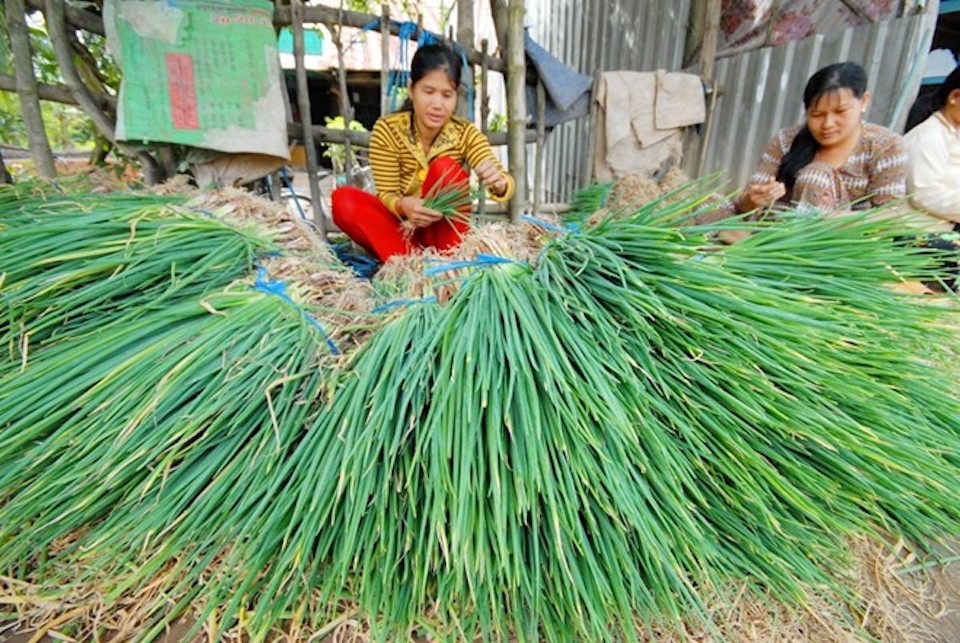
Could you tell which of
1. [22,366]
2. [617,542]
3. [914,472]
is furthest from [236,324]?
[914,472]

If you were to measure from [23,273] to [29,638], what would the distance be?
0.69 meters

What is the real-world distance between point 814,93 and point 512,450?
1.95 m

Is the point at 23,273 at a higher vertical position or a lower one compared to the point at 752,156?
lower

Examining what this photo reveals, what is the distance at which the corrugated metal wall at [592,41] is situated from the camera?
12.5 ft

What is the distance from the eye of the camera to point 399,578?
2.40 feet

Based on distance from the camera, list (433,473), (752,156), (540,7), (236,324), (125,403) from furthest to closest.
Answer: (540,7) < (752,156) < (236,324) < (125,403) < (433,473)

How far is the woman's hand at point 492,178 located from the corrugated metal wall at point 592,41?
1725 millimetres

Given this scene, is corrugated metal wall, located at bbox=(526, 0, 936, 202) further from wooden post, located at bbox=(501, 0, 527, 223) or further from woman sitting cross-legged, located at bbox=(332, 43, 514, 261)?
woman sitting cross-legged, located at bbox=(332, 43, 514, 261)

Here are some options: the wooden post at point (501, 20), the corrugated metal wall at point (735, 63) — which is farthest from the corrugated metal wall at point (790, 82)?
the wooden post at point (501, 20)

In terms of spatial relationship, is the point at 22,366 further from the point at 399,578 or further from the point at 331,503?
the point at 399,578

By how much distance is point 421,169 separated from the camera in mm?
2088

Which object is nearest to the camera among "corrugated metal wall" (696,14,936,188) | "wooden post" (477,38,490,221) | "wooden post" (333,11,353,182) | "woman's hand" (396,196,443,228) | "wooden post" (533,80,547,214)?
"woman's hand" (396,196,443,228)

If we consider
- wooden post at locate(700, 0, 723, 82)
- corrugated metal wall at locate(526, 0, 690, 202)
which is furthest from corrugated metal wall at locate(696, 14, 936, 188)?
corrugated metal wall at locate(526, 0, 690, 202)

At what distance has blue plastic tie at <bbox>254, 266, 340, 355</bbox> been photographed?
918 millimetres
